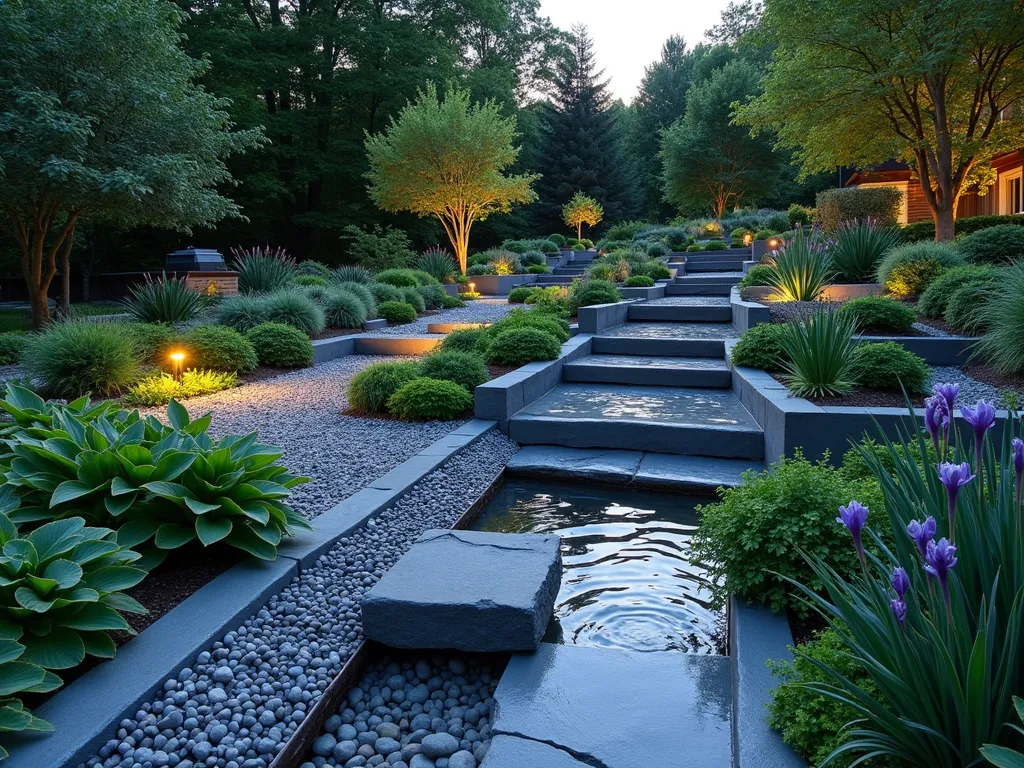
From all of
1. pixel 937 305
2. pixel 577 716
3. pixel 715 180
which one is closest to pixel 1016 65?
pixel 937 305

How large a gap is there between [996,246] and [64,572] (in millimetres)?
10570

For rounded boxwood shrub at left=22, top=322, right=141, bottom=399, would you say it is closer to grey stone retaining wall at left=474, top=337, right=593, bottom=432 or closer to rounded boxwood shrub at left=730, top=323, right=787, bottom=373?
grey stone retaining wall at left=474, top=337, right=593, bottom=432

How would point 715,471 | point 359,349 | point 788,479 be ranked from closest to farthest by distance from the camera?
point 788,479 < point 715,471 < point 359,349

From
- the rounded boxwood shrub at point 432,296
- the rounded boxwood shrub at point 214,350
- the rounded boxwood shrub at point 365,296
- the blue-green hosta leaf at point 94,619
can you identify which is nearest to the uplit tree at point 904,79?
the rounded boxwood shrub at point 432,296

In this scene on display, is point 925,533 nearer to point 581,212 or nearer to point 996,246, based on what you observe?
point 996,246

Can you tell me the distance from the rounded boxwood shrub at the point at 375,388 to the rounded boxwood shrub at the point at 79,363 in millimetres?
2453

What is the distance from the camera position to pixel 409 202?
65.3ft

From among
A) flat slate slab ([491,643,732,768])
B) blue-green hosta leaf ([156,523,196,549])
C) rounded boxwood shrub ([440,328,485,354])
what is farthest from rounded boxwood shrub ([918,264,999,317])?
blue-green hosta leaf ([156,523,196,549])

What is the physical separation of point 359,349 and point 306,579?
→ 781 cm

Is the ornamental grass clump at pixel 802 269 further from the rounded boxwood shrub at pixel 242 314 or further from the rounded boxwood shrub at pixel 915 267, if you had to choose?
the rounded boxwood shrub at pixel 242 314

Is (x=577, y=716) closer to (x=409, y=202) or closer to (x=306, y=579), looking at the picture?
(x=306, y=579)

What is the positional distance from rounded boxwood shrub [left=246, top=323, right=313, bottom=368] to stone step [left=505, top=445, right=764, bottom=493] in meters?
4.62

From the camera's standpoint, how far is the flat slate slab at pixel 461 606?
2684 mm

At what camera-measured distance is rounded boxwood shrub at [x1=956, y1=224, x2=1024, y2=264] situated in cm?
896
